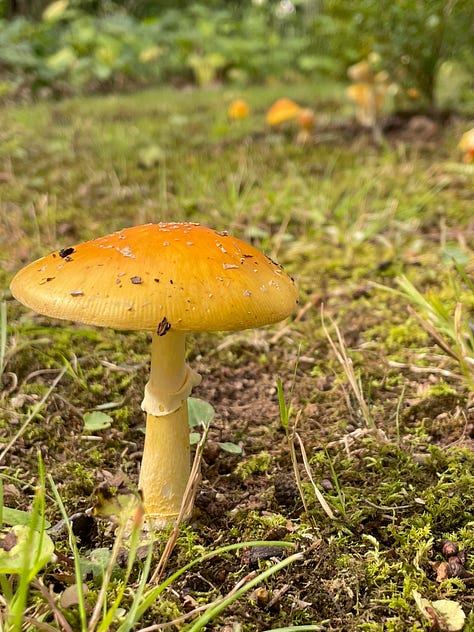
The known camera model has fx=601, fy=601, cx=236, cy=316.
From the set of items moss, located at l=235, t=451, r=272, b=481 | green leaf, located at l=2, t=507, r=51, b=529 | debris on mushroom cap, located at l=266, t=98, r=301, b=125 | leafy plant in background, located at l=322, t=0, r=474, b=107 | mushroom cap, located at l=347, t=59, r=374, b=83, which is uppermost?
leafy plant in background, located at l=322, t=0, r=474, b=107

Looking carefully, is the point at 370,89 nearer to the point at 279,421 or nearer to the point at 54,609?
the point at 279,421

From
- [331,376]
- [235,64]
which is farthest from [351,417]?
[235,64]

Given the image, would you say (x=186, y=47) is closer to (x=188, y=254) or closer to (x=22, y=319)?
(x=22, y=319)

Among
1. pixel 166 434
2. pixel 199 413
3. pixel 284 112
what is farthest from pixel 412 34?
pixel 166 434

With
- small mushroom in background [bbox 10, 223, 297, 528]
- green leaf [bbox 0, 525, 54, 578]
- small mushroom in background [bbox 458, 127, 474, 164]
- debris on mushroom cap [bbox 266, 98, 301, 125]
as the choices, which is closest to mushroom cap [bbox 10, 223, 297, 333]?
small mushroom in background [bbox 10, 223, 297, 528]

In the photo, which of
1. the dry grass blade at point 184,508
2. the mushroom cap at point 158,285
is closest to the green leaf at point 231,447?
the dry grass blade at point 184,508

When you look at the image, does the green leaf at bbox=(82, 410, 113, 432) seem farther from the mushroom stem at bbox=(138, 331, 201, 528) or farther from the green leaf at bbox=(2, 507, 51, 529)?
the green leaf at bbox=(2, 507, 51, 529)
